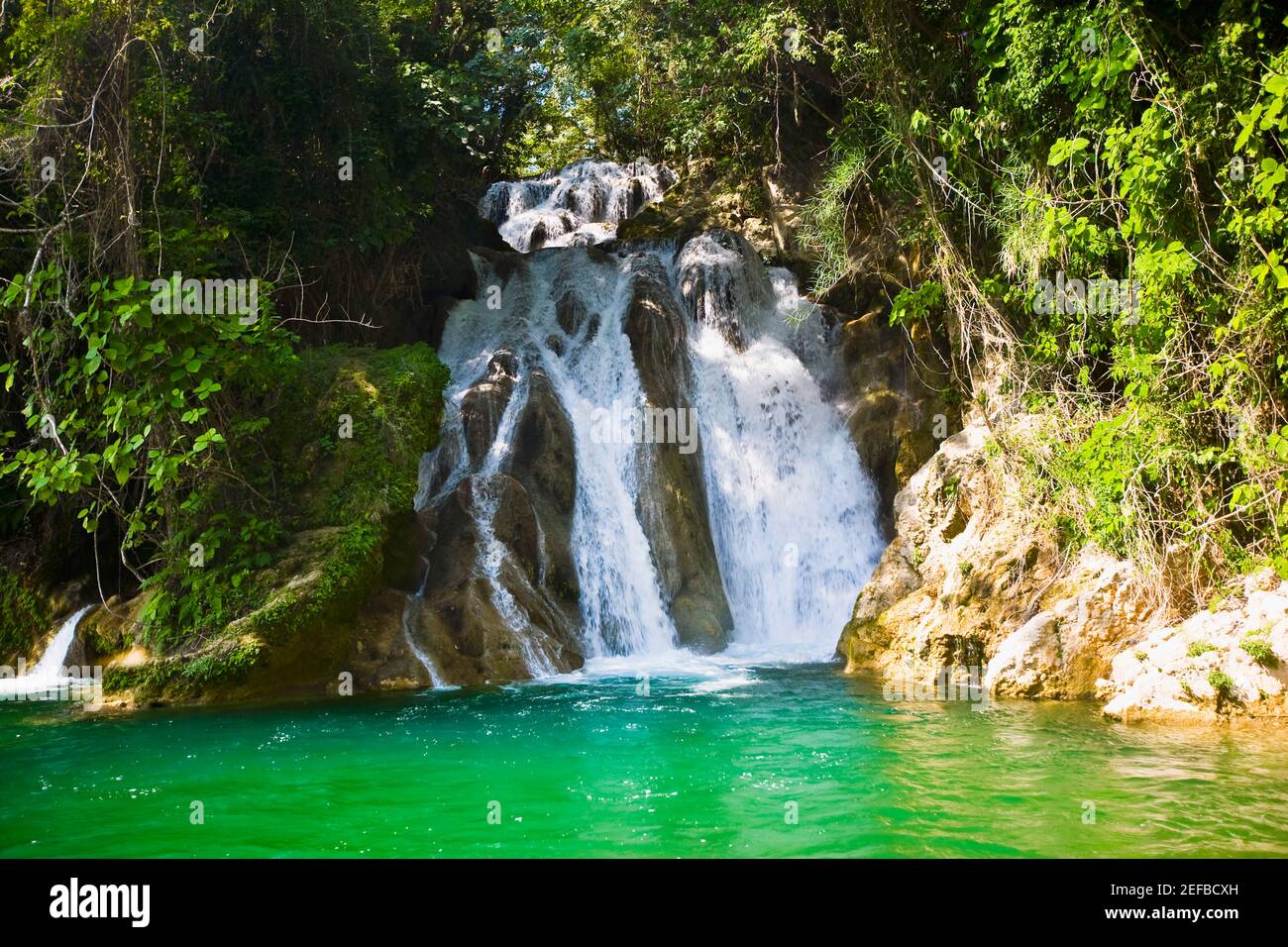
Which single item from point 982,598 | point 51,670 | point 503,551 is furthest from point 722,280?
point 51,670

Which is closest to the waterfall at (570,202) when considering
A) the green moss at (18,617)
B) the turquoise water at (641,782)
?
the green moss at (18,617)

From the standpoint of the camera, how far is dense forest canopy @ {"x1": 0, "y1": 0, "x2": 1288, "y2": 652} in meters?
8.73

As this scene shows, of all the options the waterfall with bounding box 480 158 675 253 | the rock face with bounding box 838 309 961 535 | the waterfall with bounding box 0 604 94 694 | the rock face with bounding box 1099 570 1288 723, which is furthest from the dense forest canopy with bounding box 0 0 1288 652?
the waterfall with bounding box 480 158 675 253

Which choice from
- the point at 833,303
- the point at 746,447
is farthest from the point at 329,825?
the point at 833,303

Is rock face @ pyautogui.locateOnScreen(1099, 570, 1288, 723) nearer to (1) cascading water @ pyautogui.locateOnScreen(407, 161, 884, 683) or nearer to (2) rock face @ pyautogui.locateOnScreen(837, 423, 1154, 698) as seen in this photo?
(2) rock face @ pyautogui.locateOnScreen(837, 423, 1154, 698)

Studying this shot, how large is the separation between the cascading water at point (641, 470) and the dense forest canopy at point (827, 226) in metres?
2.13

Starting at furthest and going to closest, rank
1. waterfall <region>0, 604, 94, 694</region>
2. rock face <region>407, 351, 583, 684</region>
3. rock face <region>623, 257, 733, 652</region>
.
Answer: rock face <region>623, 257, 733, 652</region>
rock face <region>407, 351, 583, 684</region>
waterfall <region>0, 604, 94, 694</region>

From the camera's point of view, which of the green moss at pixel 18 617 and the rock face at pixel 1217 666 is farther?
the green moss at pixel 18 617

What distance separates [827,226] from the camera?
13.9m

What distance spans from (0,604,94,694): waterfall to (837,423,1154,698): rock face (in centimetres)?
916

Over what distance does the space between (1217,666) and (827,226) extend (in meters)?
8.10

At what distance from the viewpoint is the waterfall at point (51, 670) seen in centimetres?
1101

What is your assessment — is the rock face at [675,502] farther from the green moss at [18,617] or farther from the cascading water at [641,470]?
the green moss at [18,617]

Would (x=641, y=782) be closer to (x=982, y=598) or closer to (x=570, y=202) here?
(x=982, y=598)
